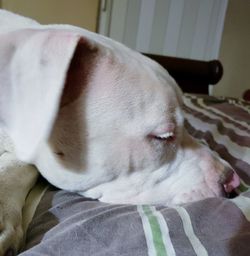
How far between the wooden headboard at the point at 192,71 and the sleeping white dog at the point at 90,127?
1.93m

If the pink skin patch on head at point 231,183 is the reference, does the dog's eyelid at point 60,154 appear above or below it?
above

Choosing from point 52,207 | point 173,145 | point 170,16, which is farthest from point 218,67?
point 52,207

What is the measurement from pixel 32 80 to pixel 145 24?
3.08 m

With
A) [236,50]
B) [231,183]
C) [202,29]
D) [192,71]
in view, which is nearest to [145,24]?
[202,29]

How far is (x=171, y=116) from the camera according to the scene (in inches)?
32.2

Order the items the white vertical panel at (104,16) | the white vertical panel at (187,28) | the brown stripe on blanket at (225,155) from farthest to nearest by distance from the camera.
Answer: the white vertical panel at (187,28), the white vertical panel at (104,16), the brown stripe on blanket at (225,155)

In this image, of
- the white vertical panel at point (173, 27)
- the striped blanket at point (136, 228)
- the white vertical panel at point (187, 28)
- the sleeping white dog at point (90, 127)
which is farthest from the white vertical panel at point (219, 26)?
the striped blanket at point (136, 228)

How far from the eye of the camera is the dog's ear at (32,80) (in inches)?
24.8

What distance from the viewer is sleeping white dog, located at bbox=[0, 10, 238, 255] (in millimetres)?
638

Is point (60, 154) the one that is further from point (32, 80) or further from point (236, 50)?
point (236, 50)

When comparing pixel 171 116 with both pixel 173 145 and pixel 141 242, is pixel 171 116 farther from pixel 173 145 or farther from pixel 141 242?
pixel 141 242

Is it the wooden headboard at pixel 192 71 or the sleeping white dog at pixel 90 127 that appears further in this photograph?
the wooden headboard at pixel 192 71

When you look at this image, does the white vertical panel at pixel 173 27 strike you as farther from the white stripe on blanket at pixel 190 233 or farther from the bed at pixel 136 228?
the white stripe on blanket at pixel 190 233

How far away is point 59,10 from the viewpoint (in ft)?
10.4
